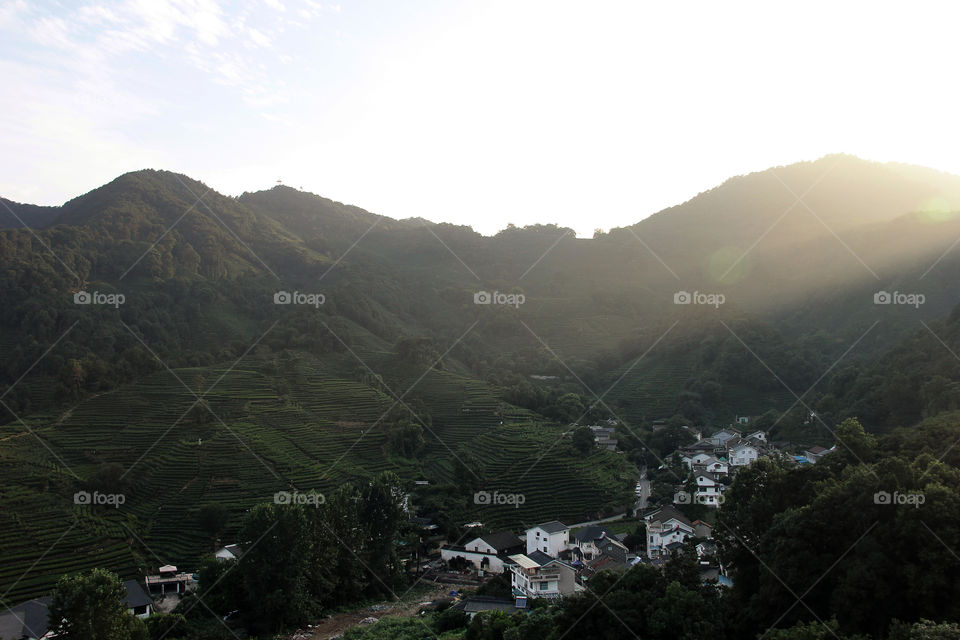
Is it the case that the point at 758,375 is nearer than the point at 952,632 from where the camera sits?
No

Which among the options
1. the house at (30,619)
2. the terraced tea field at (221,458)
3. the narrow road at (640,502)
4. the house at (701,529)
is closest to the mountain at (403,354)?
the terraced tea field at (221,458)

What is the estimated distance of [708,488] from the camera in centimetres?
3150

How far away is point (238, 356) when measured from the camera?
42.4m

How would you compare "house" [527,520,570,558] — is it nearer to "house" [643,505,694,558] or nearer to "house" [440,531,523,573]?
"house" [440,531,523,573]

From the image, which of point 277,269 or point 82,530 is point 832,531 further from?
point 277,269

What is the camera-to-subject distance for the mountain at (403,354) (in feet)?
94.8

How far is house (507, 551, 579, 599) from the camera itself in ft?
70.6

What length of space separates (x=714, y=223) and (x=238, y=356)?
7346 centimetres

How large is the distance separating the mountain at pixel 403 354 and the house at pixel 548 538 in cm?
325

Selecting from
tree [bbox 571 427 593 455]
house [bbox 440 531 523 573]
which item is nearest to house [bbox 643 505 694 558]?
house [bbox 440 531 523 573]

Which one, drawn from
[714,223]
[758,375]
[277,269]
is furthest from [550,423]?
[714,223]
